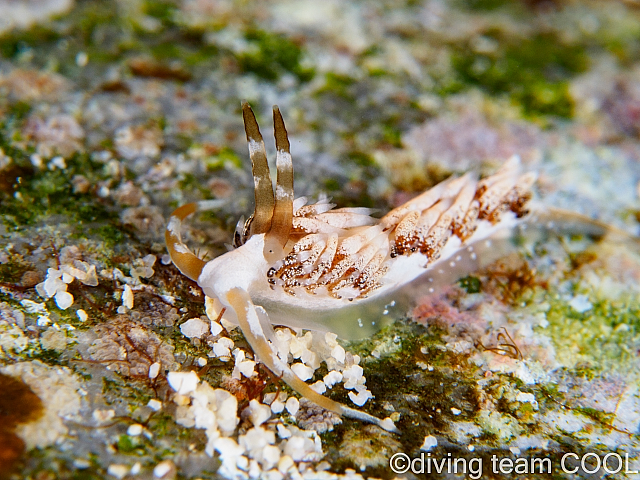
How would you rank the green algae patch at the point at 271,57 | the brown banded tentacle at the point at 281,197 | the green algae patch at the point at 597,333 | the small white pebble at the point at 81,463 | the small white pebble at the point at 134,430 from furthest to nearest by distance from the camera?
the green algae patch at the point at 271,57 → the green algae patch at the point at 597,333 → the brown banded tentacle at the point at 281,197 → the small white pebble at the point at 134,430 → the small white pebble at the point at 81,463

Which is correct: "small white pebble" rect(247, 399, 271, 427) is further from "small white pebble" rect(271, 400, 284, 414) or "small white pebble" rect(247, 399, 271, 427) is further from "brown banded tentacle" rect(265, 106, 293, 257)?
"brown banded tentacle" rect(265, 106, 293, 257)

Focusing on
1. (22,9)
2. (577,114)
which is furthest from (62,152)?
(577,114)

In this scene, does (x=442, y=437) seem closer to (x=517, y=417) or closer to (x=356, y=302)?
(x=517, y=417)

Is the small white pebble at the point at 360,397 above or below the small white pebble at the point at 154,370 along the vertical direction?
below

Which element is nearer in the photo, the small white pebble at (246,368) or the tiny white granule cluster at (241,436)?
the tiny white granule cluster at (241,436)

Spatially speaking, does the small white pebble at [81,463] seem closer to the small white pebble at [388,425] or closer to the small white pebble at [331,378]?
the small white pebble at [331,378]

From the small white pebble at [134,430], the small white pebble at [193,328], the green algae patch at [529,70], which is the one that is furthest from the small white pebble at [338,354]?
the green algae patch at [529,70]

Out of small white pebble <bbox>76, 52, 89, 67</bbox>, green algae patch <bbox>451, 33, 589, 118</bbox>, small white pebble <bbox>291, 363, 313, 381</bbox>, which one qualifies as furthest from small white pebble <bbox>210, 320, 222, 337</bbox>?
green algae patch <bbox>451, 33, 589, 118</bbox>
